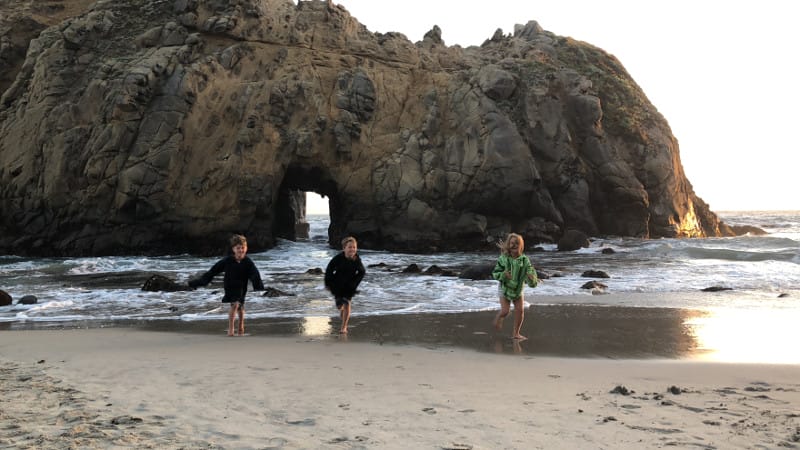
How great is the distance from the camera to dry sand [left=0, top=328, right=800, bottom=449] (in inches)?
152

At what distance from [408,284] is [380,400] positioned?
11.5 meters

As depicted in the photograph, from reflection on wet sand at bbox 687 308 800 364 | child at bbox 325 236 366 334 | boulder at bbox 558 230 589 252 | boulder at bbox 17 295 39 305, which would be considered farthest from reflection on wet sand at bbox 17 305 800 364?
boulder at bbox 558 230 589 252

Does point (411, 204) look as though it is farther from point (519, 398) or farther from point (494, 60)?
point (519, 398)

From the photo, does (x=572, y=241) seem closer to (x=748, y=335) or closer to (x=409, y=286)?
(x=409, y=286)

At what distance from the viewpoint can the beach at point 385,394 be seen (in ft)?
12.8

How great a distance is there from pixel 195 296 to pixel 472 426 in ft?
35.9

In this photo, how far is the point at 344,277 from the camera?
938cm

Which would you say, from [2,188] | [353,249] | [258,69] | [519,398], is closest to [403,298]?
[353,249]

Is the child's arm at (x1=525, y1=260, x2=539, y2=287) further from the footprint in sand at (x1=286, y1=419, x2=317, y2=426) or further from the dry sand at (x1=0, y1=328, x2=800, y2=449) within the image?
the footprint in sand at (x1=286, y1=419, x2=317, y2=426)

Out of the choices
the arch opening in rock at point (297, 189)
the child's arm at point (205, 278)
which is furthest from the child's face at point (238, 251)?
the arch opening in rock at point (297, 189)

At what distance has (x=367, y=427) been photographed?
4.11 meters

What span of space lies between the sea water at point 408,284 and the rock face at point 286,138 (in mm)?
2316

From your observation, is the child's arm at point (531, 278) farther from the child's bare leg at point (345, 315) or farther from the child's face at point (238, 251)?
the child's face at point (238, 251)

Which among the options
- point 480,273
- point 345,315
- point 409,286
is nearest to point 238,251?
point 345,315
